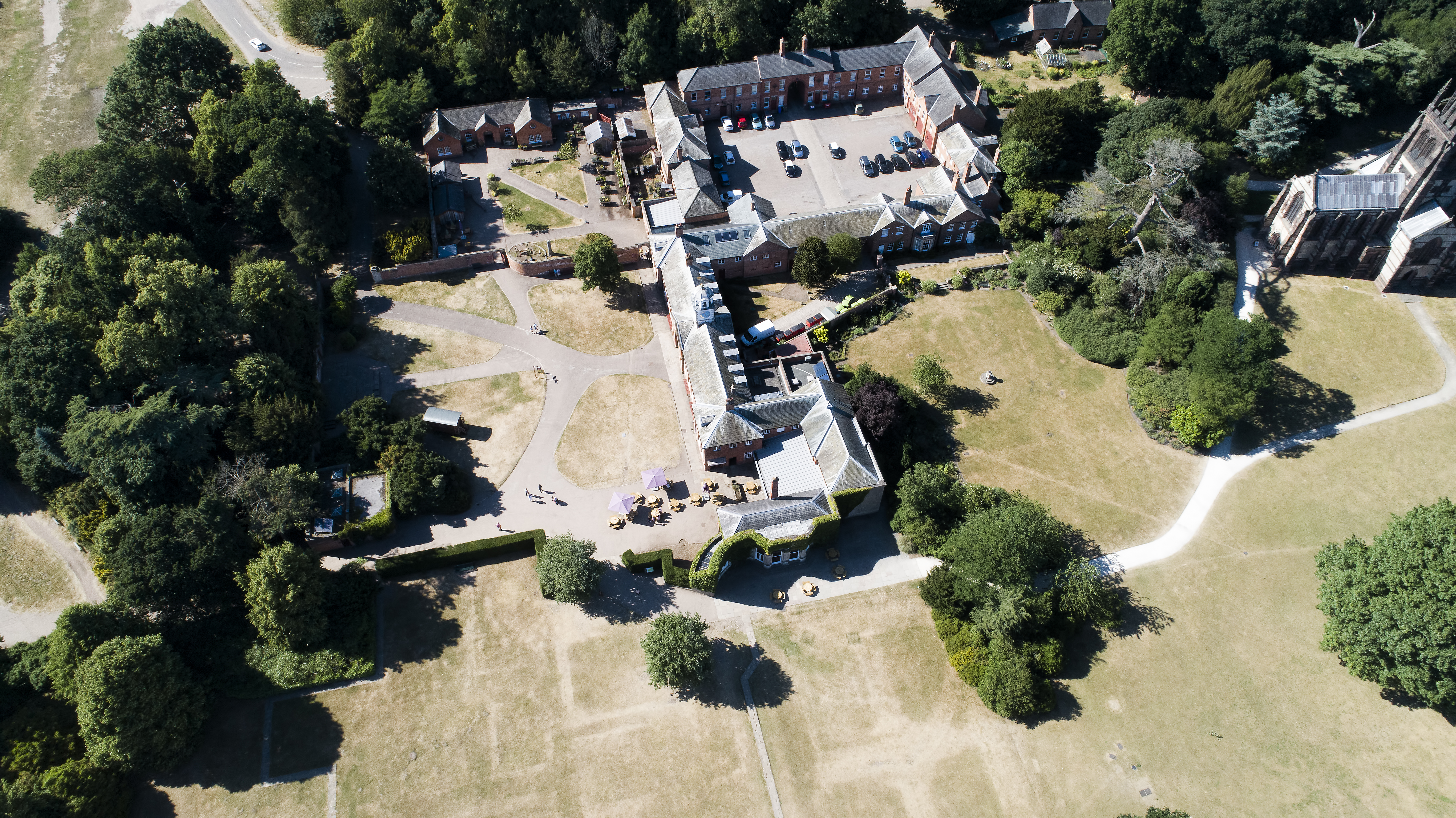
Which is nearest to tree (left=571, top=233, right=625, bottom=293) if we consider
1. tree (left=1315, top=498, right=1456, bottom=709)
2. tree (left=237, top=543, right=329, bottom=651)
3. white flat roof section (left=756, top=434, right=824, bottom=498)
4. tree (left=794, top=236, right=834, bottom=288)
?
tree (left=794, top=236, right=834, bottom=288)

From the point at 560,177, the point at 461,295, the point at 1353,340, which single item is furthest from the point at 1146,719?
the point at 560,177

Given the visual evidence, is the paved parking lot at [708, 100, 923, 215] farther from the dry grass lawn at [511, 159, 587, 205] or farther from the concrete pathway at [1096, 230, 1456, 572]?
the concrete pathway at [1096, 230, 1456, 572]

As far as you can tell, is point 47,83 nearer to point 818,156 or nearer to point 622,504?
point 818,156

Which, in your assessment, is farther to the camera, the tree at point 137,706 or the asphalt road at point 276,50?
the asphalt road at point 276,50

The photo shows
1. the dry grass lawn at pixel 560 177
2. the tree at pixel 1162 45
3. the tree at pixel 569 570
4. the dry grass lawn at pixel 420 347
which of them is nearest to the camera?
the tree at pixel 569 570

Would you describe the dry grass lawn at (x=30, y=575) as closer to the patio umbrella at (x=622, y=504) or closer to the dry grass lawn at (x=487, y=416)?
the dry grass lawn at (x=487, y=416)

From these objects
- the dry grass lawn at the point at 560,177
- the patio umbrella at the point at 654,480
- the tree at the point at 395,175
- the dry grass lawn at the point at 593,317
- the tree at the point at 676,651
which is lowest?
the tree at the point at 676,651

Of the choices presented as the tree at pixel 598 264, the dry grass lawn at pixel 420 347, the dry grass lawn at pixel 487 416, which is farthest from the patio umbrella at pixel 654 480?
the tree at pixel 598 264

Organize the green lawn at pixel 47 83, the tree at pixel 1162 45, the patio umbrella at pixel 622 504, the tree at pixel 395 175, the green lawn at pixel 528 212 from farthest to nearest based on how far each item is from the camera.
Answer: the tree at pixel 1162 45 → the green lawn at pixel 47 83 → the green lawn at pixel 528 212 → the tree at pixel 395 175 → the patio umbrella at pixel 622 504

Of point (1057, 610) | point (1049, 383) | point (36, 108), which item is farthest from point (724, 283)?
point (36, 108)

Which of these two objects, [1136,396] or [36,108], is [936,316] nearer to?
[1136,396]
